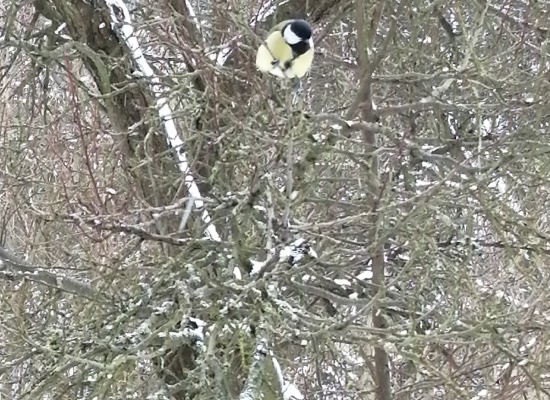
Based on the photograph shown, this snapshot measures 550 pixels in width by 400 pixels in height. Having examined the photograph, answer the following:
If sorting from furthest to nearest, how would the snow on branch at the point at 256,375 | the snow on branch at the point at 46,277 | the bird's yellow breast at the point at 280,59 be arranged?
the snow on branch at the point at 46,277, the bird's yellow breast at the point at 280,59, the snow on branch at the point at 256,375

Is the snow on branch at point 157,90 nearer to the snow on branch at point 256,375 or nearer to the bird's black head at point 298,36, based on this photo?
the bird's black head at point 298,36

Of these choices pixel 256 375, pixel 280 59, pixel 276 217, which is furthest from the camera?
pixel 280 59

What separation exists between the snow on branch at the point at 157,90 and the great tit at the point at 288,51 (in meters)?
0.47

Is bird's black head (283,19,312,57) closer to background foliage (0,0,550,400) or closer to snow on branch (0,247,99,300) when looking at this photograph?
background foliage (0,0,550,400)

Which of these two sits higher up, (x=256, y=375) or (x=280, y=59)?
(x=280, y=59)

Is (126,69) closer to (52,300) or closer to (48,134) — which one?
(48,134)

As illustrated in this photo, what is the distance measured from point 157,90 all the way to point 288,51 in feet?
3.86

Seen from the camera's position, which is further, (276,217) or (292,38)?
(292,38)

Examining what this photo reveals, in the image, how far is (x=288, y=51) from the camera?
2906 mm

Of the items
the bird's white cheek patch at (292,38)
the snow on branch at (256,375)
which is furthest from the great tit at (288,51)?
the snow on branch at (256,375)

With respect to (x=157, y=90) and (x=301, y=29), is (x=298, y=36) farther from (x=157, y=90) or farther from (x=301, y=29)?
(x=157, y=90)

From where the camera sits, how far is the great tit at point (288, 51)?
285cm

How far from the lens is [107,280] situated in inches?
107

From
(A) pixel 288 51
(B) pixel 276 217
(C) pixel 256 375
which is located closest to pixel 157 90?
(A) pixel 288 51
